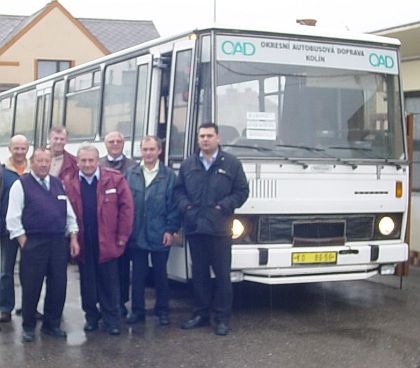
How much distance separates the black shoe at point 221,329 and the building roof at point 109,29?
38621 millimetres

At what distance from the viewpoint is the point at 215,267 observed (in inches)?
329

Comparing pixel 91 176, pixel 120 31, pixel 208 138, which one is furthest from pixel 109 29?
pixel 208 138

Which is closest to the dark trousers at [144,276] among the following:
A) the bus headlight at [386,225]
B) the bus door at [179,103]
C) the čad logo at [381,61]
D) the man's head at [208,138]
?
the bus door at [179,103]

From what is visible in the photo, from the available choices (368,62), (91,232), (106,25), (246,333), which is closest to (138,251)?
(91,232)

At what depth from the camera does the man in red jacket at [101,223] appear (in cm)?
815

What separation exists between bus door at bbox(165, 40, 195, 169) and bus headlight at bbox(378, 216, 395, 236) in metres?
2.34

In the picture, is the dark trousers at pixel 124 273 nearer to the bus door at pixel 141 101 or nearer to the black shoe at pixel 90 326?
the black shoe at pixel 90 326

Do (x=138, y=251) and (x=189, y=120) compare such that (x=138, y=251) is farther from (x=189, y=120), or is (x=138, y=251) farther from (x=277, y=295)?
Answer: (x=277, y=295)

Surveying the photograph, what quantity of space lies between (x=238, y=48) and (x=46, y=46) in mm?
36824

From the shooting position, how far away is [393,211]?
9523 millimetres

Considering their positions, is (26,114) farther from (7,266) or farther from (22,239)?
(22,239)

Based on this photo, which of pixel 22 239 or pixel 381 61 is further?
pixel 381 61

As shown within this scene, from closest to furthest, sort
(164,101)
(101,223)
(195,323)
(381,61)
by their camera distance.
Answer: (101,223)
(195,323)
(164,101)
(381,61)

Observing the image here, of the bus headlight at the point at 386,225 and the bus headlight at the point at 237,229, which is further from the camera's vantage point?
the bus headlight at the point at 386,225
